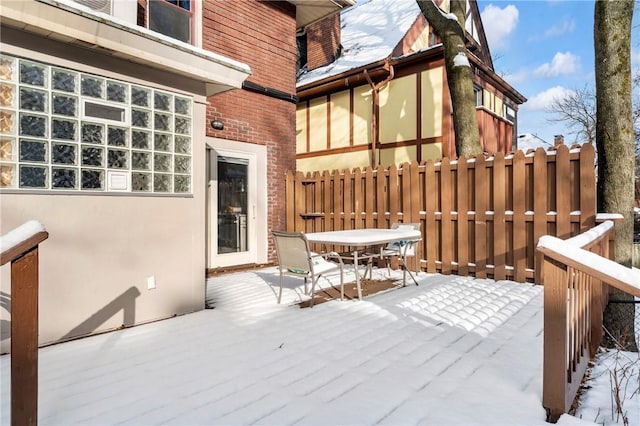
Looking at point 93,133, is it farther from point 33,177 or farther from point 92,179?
point 33,177

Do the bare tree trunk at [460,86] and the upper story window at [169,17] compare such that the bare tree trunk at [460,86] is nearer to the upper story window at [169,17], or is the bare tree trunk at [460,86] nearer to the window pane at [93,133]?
the upper story window at [169,17]

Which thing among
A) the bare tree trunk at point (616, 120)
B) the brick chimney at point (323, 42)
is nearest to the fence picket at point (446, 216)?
the bare tree trunk at point (616, 120)

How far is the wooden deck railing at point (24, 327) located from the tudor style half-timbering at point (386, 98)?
8685 mm

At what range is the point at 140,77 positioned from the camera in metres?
3.47

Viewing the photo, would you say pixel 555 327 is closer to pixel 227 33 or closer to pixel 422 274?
pixel 422 274

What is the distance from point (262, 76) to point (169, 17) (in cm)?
185

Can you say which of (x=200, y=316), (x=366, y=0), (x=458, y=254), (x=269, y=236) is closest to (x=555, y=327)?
(x=200, y=316)

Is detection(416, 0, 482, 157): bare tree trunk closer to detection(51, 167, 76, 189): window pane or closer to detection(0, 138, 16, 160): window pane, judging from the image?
detection(51, 167, 76, 189): window pane

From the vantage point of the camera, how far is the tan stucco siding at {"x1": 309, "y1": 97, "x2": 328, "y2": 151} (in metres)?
11.5

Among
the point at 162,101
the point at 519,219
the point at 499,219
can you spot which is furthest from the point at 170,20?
the point at 519,219

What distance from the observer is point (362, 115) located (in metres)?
10.6

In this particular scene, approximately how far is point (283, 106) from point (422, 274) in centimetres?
Result: 408

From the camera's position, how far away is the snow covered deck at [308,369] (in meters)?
1.95

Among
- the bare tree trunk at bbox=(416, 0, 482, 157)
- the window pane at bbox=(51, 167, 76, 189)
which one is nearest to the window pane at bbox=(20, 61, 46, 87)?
the window pane at bbox=(51, 167, 76, 189)
